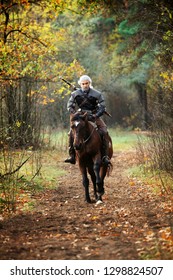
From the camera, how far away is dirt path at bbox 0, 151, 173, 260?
617 centimetres

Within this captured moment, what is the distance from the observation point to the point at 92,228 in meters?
7.73

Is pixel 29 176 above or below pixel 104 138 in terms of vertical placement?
below

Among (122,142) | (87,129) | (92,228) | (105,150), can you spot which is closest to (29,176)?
(105,150)

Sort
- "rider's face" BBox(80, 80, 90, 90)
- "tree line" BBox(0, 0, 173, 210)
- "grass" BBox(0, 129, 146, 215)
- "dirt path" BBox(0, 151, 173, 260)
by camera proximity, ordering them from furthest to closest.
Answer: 1. "tree line" BBox(0, 0, 173, 210)
2. "rider's face" BBox(80, 80, 90, 90)
3. "grass" BBox(0, 129, 146, 215)
4. "dirt path" BBox(0, 151, 173, 260)

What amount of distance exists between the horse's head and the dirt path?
1.29 meters

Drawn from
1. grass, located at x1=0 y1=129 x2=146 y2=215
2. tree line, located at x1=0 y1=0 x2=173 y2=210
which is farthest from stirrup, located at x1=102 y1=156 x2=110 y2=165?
grass, located at x1=0 y1=129 x2=146 y2=215

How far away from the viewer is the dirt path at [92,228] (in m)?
6.17

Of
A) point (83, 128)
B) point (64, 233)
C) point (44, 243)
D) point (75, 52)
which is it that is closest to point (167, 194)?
point (83, 128)

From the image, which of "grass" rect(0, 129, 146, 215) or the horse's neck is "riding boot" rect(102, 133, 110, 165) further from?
"grass" rect(0, 129, 146, 215)

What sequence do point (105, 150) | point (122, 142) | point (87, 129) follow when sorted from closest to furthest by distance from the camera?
point (87, 129)
point (105, 150)
point (122, 142)

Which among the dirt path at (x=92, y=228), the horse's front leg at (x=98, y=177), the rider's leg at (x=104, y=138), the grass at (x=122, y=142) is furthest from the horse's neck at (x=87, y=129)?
the grass at (x=122, y=142)

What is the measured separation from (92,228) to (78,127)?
2.44 meters

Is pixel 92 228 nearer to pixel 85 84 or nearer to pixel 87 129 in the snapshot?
pixel 87 129
